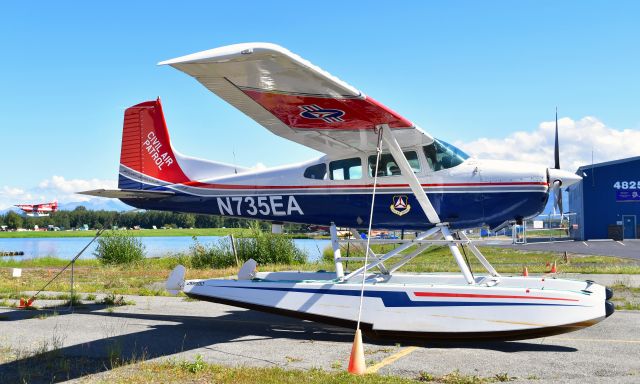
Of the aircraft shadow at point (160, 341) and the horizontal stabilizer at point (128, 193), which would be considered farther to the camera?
the horizontal stabilizer at point (128, 193)

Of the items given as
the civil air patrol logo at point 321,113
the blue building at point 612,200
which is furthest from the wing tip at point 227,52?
the blue building at point 612,200

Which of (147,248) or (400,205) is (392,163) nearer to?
(400,205)

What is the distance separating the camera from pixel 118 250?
2503 cm

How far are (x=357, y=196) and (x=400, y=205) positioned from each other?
77cm

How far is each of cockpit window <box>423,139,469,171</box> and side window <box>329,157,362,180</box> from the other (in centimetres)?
119

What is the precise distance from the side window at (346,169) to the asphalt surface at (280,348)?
2.61 m

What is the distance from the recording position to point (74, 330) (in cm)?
950

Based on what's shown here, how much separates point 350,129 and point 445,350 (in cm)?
366

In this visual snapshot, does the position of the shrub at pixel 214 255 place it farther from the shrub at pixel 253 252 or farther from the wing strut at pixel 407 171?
the wing strut at pixel 407 171

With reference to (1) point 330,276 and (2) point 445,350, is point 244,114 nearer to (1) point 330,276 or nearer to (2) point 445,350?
(1) point 330,276

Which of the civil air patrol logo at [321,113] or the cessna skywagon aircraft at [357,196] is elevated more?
the civil air patrol logo at [321,113]

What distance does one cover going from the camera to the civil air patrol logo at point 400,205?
979 cm

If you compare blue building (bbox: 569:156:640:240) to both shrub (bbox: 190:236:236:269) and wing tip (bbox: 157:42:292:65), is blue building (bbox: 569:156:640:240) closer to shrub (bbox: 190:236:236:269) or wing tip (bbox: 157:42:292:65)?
shrub (bbox: 190:236:236:269)

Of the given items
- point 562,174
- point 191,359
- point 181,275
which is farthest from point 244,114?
point 562,174
